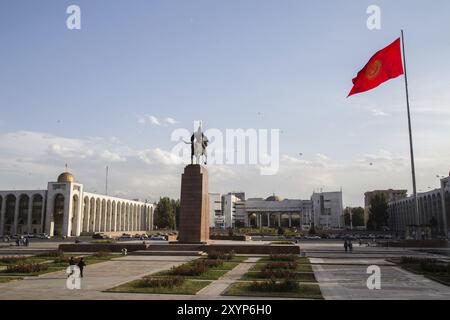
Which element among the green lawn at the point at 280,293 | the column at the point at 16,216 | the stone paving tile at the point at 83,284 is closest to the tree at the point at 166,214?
the column at the point at 16,216

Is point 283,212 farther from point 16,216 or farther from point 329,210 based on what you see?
point 16,216

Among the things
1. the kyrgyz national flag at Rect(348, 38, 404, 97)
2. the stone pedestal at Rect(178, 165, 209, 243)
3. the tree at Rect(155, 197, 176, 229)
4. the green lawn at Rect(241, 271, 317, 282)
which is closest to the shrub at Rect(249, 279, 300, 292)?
the green lawn at Rect(241, 271, 317, 282)

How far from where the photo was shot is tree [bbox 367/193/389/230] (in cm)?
10688

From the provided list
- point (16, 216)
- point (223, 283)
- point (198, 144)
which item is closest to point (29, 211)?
point (16, 216)

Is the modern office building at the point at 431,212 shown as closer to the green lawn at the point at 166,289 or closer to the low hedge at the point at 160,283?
the green lawn at the point at 166,289

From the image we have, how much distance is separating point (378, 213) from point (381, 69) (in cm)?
9228

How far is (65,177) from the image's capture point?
273 feet

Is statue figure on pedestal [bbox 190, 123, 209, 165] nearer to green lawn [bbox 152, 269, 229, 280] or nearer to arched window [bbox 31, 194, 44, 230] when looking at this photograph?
green lawn [bbox 152, 269, 229, 280]

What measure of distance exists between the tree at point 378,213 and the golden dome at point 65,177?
7499 cm

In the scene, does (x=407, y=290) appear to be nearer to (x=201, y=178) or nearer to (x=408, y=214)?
(x=201, y=178)

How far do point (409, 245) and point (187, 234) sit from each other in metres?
25.4

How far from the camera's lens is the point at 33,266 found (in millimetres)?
21875
